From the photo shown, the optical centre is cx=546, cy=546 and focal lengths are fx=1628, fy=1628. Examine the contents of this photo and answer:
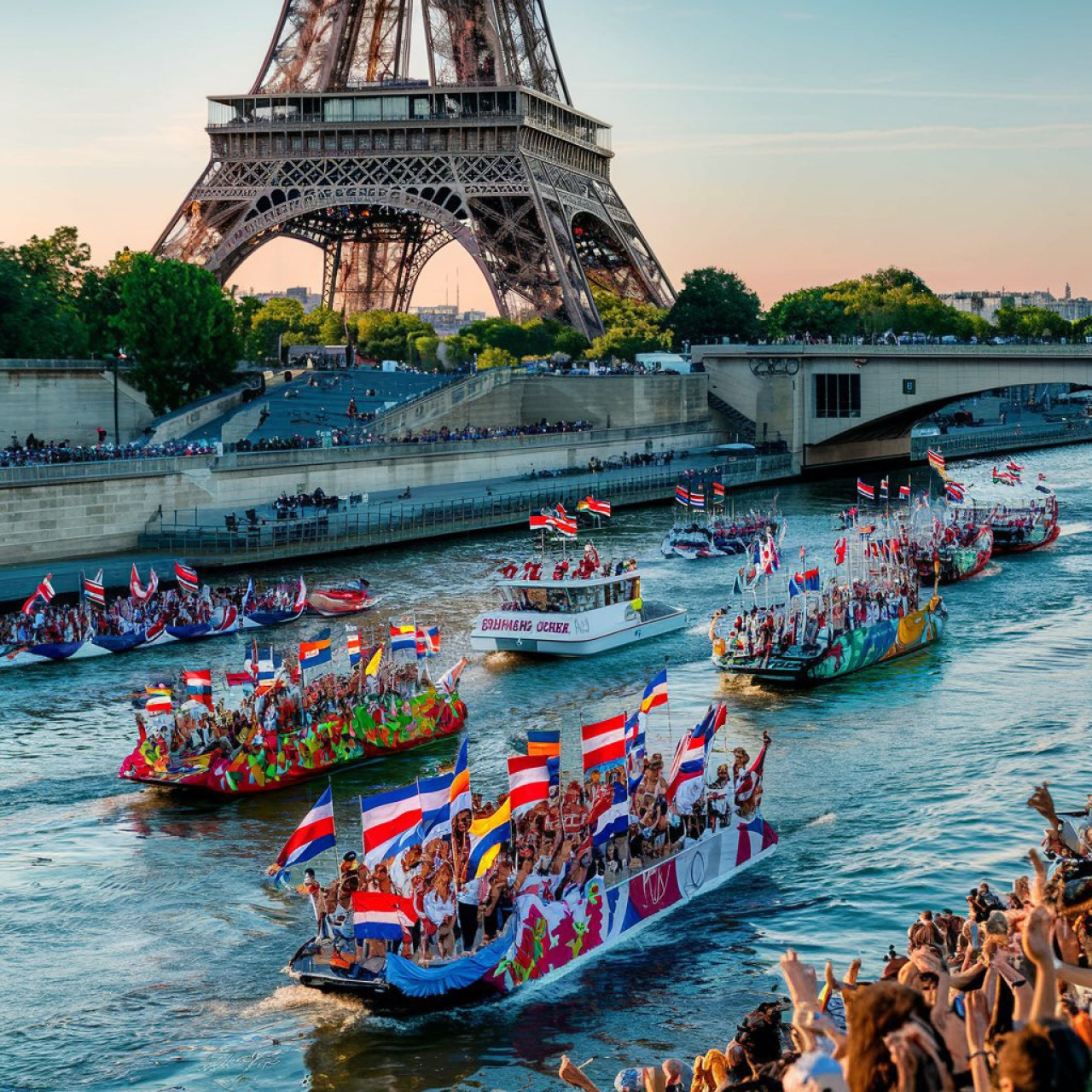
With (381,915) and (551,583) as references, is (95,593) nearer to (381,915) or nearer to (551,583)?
(551,583)

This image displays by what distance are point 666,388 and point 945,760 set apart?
63272 millimetres

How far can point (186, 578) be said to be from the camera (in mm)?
46438

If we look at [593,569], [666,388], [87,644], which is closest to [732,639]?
[593,569]

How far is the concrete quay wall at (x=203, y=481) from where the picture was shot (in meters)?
53.8

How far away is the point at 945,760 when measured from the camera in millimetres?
32812

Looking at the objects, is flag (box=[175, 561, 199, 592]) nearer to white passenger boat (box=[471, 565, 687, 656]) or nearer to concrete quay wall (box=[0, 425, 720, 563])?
white passenger boat (box=[471, 565, 687, 656])

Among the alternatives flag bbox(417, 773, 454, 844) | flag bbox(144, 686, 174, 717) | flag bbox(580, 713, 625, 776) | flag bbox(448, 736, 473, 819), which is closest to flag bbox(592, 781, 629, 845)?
flag bbox(580, 713, 625, 776)

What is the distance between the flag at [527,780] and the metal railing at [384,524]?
3590 centimetres

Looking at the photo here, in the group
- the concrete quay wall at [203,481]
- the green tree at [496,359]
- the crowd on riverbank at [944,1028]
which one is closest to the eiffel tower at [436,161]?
the green tree at [496,359]

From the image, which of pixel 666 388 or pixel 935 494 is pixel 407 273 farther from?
pixel 935 494

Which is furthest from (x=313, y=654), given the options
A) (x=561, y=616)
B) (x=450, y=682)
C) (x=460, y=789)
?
(x=561, y=616)

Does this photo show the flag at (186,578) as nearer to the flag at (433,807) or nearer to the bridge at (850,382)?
the flag at (433,807)

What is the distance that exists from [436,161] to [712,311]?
2401cm

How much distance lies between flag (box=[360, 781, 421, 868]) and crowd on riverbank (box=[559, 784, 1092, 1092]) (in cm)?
577
